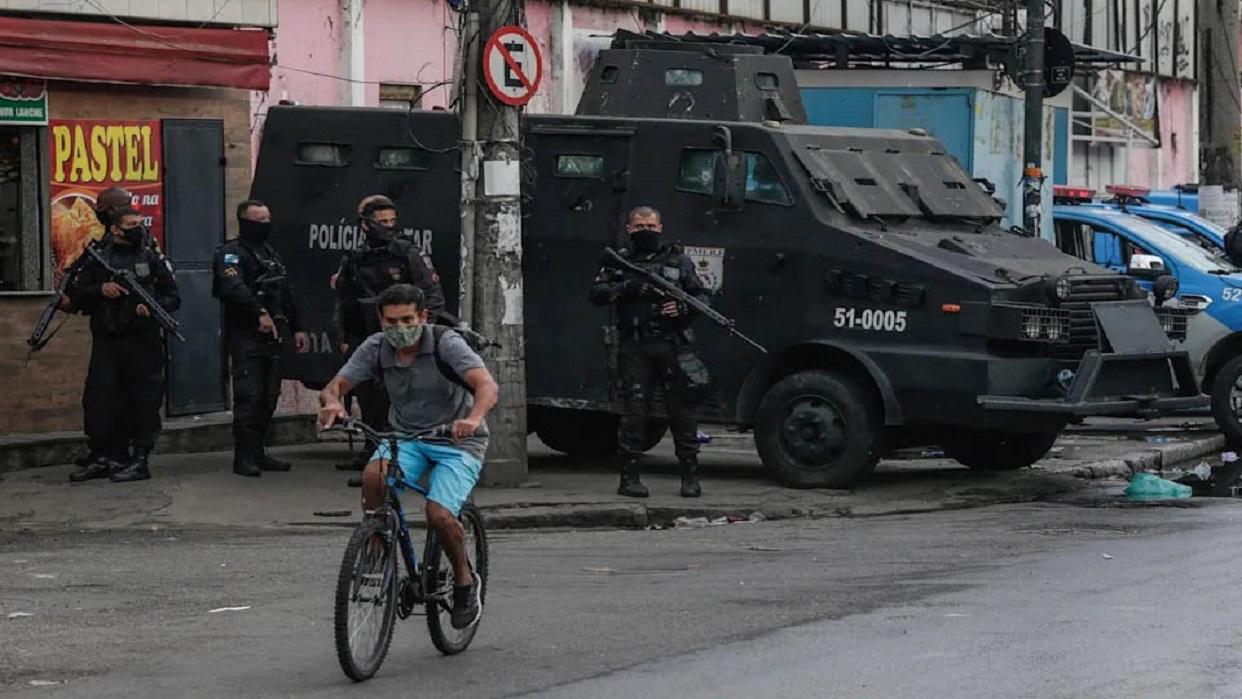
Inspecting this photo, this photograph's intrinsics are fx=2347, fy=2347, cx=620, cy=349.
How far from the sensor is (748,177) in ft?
51.6

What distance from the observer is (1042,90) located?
22156mm

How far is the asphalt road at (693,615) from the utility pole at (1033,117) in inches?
319

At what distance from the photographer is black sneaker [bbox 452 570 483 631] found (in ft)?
30.7

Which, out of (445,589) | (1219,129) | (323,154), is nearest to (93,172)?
(323,154)

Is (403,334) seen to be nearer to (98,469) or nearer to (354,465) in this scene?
(98,469)

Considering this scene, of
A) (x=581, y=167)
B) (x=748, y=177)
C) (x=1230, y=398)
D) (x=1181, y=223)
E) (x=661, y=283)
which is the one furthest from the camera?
(x=1181, y=223)

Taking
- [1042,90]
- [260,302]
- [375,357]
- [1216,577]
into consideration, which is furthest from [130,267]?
[1042,90]

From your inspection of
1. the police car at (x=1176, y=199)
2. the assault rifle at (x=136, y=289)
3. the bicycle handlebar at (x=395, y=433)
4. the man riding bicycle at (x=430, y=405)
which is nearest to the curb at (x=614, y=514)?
the assault rifle at (x=136, y=289)

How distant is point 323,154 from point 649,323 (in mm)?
3740

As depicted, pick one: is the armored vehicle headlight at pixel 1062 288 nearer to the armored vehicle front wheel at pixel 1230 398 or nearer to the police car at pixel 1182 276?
the police car at pixel 1182 276

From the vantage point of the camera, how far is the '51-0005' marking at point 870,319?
15.3m

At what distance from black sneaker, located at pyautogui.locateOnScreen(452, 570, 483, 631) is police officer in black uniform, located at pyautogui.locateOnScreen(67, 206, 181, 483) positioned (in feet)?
20.9

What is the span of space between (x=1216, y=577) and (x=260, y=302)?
23.3 feet

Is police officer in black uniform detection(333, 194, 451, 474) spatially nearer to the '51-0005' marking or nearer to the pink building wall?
the '51-0005' marking
